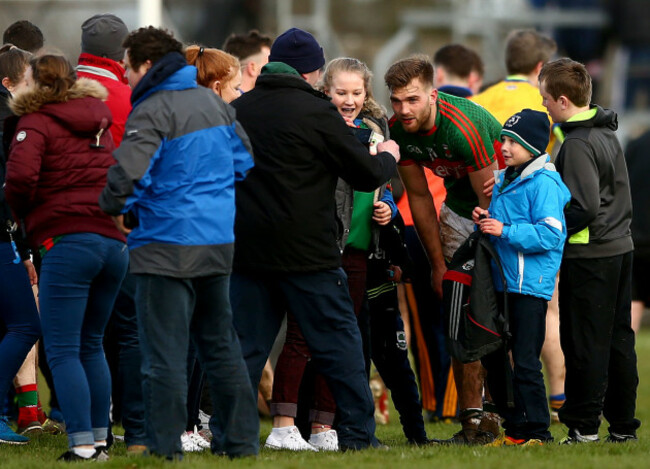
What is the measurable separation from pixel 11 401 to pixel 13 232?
7.14ft

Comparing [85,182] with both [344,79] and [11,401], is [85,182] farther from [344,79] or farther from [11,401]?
[11,401]

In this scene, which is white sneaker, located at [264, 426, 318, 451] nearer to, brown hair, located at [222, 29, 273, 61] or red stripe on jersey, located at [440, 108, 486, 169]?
red stripe on jersey, located at [440, 108, 486, 169]

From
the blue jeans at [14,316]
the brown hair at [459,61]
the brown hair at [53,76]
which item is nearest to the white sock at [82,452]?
the blue jeans at [14,316]

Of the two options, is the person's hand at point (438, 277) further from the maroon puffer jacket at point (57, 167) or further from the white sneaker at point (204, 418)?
the maroon puffer jacket at point (57, 167)

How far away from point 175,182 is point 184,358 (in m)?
0.79

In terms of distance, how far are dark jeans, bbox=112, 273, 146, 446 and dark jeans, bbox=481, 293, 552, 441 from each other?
1.85 metres

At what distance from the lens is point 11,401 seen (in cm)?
855

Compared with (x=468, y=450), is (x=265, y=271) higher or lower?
higher

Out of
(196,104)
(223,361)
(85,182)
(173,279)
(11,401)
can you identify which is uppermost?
(196,104)

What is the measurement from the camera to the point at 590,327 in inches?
263

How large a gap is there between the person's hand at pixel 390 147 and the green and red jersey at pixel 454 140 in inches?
18.2

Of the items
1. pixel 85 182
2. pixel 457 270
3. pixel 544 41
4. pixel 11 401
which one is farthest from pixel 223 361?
pixel 544 41

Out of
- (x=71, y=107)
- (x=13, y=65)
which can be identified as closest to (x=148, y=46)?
(x=71, y=107)

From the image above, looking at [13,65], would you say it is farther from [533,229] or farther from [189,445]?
[533,229]
